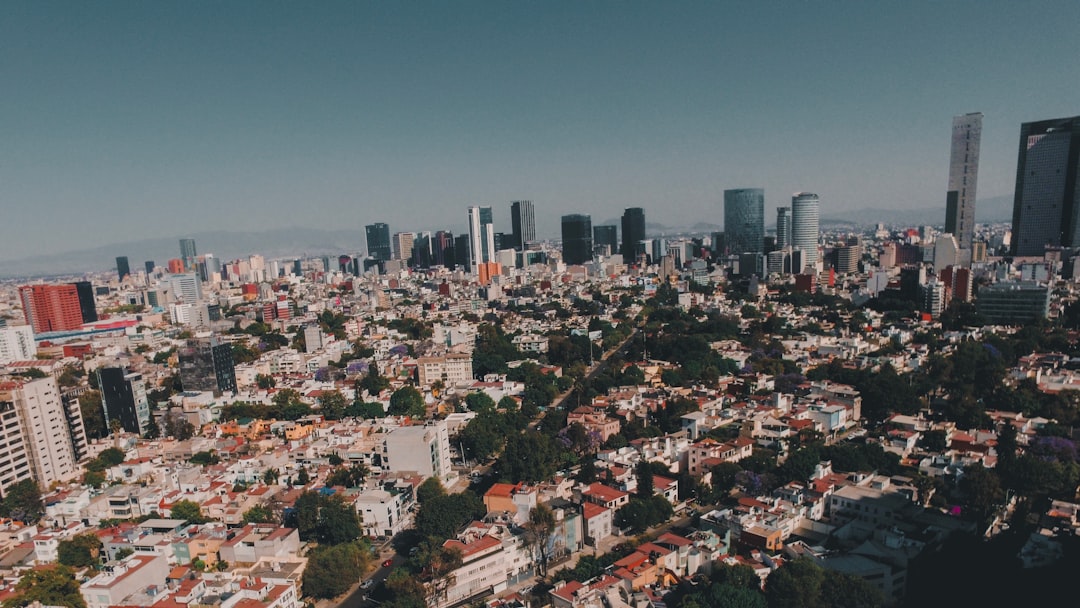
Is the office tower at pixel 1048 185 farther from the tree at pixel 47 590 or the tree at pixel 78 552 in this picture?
the tree at pixel 47 590

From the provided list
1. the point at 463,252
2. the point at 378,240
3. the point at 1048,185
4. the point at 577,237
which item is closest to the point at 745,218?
the point at 577,237

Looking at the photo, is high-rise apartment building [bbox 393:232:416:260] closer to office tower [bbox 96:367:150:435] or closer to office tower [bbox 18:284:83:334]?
office tower [bbox 18:284:83:334]

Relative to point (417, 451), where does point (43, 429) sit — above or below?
above

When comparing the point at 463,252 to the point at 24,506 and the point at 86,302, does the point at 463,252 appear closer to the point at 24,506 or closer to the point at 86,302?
the point at 86,302

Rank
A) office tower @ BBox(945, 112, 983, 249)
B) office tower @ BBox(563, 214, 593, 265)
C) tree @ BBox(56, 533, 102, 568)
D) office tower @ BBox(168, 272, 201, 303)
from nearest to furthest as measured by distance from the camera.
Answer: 1. tree @ BBox(56, 533, 102, 568)
2. office tower @ BBox(945, 112, 983, 249)
3. office tower @ BBox(168, 272, 201, 303)
4. office tower @ BBox(563, 214, 593, 265)

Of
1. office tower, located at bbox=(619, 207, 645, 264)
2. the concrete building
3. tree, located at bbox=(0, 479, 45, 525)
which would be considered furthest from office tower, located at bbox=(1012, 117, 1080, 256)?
tree, located at bbox=(0, 479, 45, 525)

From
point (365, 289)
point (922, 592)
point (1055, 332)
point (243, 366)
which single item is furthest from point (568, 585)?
point (365, 289)
